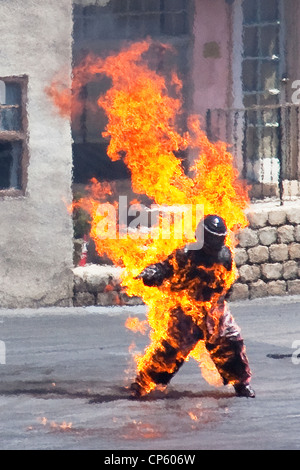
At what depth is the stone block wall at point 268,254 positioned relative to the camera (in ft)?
52.6

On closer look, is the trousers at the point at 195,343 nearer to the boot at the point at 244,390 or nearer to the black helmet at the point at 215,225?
the boot at the point at 244,390

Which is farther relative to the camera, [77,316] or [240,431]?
[77,316]

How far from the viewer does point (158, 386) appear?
10.2 m

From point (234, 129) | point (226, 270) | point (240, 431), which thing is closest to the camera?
point (240, 431)

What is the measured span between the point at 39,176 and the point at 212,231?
5.97 meters

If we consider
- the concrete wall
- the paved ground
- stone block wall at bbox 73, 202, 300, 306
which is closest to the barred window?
the concrete wall

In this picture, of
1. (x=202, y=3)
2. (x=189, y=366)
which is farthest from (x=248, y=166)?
(x=189, y=366)

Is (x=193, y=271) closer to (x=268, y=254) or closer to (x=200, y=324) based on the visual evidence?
(x=200, y=324)

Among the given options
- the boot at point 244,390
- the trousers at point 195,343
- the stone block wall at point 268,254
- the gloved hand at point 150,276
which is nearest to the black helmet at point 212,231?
the gloved hand at point 150,276

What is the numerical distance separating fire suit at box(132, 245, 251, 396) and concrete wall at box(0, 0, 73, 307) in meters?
5.58

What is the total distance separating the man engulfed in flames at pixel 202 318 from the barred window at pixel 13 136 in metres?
5.90

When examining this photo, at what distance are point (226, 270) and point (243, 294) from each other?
6.35m

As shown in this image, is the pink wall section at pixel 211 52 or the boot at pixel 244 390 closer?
the boot at pixel 244 390

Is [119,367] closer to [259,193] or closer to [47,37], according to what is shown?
[47,37]
